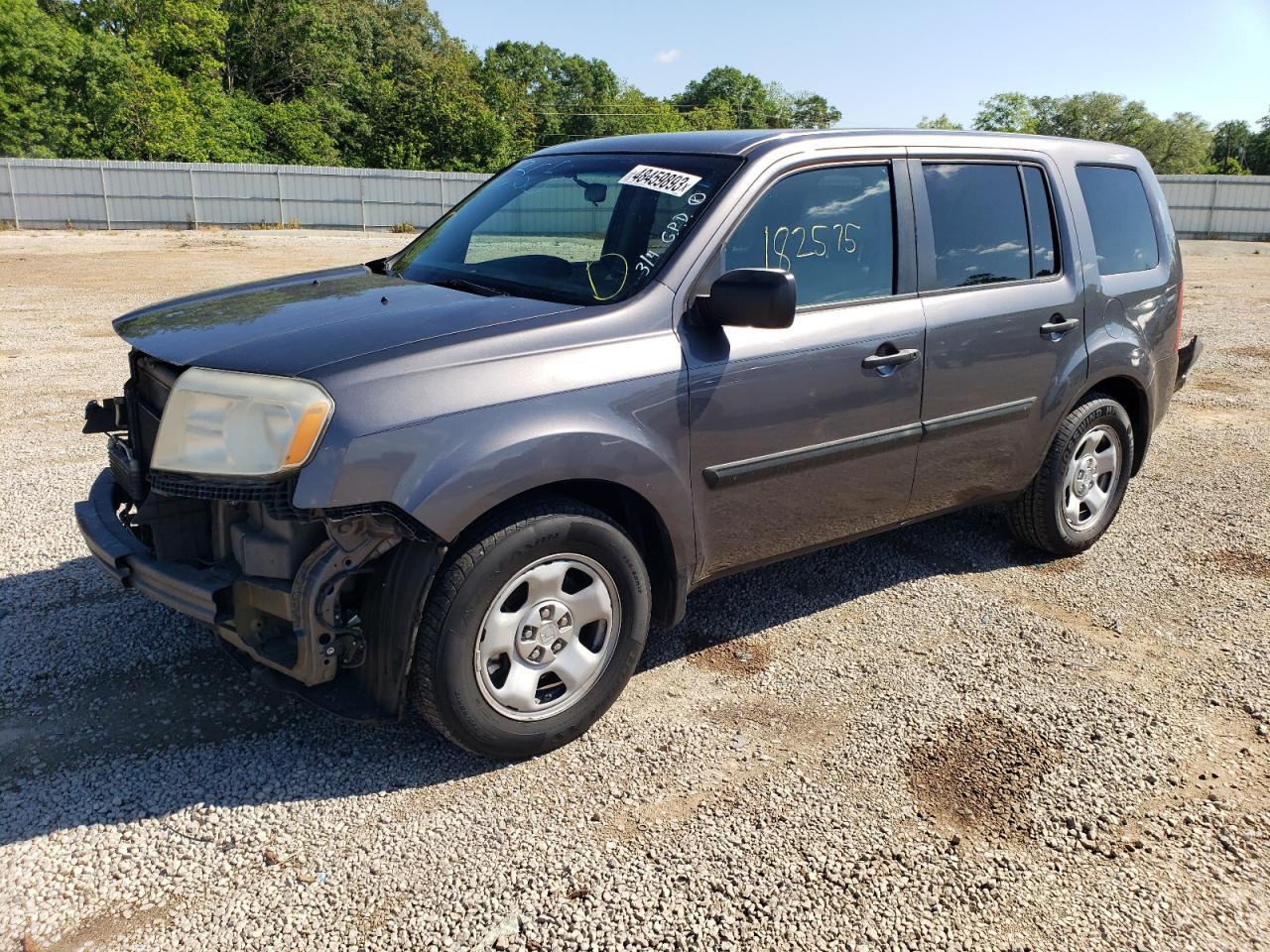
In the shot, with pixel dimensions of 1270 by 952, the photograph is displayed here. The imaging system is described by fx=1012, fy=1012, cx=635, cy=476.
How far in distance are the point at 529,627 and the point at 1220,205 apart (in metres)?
40.0

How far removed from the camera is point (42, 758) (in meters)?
3.14

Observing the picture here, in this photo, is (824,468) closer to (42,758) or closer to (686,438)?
(686,438)

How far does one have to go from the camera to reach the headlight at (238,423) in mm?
2707

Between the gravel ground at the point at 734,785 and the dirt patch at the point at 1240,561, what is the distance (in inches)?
1.9

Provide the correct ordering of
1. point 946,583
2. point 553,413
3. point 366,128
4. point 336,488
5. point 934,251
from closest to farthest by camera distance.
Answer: point 336,488, point 553,413, point 934,251, point 946,583, point 366,128

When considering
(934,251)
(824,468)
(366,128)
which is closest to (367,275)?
(824,468)

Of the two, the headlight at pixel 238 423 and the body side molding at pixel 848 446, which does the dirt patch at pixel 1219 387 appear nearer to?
the body side molding at pixel 848 446

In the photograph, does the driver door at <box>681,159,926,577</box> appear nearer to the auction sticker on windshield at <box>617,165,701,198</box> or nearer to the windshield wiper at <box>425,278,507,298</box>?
the auction sticker on windshield at <box>617,165,701,198</box>

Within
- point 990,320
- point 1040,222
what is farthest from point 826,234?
point 1040,222

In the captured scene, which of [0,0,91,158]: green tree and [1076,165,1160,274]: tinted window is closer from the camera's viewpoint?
[1076,165,1160,274]: tinted window

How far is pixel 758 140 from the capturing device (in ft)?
12.2

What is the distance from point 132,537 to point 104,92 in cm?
4787

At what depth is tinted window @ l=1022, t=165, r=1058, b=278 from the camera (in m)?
4.50

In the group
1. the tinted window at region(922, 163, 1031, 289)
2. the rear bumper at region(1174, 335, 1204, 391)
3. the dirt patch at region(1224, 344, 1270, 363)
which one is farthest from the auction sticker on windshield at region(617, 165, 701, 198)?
the dirt patch at region(1224, 344, 1270, 363)
